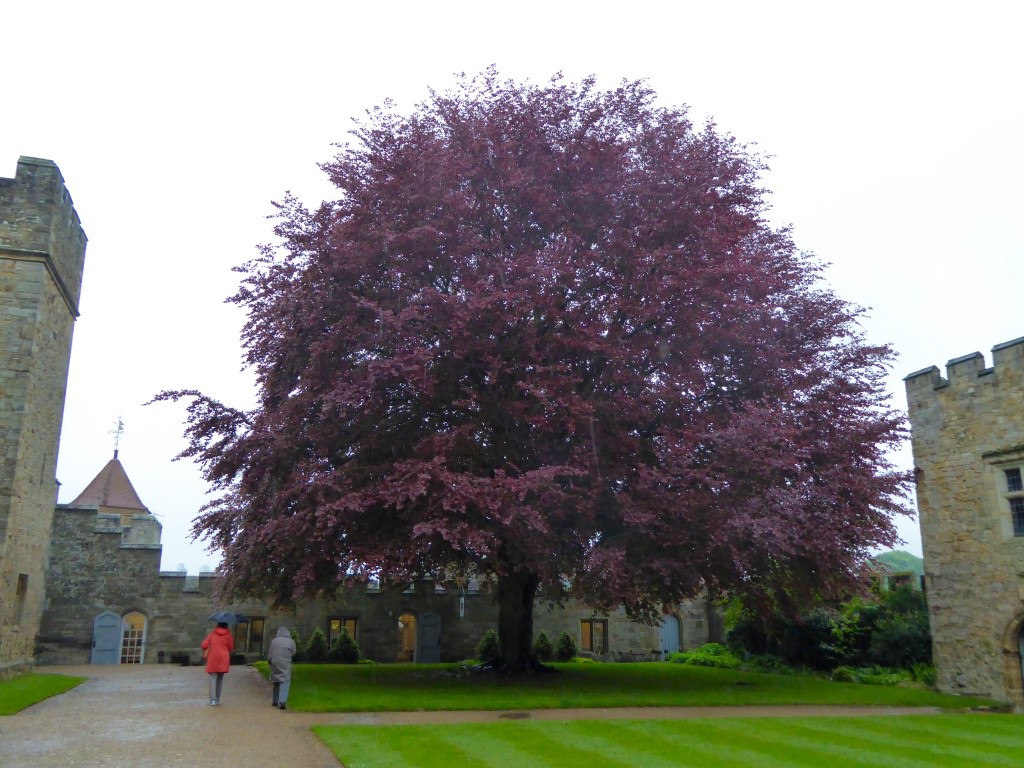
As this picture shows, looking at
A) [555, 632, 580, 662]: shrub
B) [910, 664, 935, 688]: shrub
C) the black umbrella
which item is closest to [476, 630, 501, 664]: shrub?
[555, 632, 580, 662]: shrub

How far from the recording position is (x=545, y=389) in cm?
1636

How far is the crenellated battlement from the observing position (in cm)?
1808

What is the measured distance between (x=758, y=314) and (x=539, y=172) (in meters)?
5.55

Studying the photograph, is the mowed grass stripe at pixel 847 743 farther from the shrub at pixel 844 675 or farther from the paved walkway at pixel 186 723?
the shrub at pixel 844 675

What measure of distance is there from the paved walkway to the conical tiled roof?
31.1 metres

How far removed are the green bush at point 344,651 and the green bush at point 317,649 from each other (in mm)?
235

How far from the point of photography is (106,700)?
15.8 meters

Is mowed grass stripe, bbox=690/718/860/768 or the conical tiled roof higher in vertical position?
the conical tiled roof

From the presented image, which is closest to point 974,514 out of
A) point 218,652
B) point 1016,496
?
point 1016,496

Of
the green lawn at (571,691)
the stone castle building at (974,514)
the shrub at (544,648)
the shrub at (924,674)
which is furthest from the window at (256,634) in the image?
the stone castle building at (974,514)

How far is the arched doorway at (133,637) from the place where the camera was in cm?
2800

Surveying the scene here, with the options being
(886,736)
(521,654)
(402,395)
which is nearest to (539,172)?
(402,395)

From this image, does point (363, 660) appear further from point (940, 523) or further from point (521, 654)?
point (940, 523)

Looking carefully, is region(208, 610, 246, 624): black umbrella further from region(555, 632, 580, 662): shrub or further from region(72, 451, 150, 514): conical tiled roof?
region(72, 451, 150, 514): conical tiled roof
